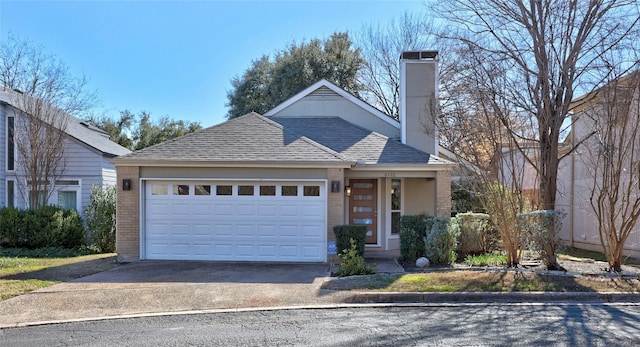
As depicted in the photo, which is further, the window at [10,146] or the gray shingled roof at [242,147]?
the window at [10,146]

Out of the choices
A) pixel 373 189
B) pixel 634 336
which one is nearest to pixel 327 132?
pixel 373 189

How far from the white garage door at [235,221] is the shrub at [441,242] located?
8.91 ft

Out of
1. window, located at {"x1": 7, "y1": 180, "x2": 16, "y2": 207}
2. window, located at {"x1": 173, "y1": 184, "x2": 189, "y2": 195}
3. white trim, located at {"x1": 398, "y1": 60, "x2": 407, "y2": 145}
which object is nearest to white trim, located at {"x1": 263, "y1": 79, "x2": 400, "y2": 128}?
white trim, located at {"x1": 398, "y1": 60, "x2": 407, "y2": 145}

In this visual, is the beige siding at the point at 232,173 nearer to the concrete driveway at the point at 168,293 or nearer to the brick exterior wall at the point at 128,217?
the brick exterior wall at the point at 128,217

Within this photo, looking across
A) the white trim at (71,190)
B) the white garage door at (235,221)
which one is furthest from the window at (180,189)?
the white trim at (71,190)

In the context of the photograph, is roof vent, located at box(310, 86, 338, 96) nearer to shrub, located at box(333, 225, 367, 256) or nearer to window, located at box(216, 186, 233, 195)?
window, located at box(216, 186, 233, 195)

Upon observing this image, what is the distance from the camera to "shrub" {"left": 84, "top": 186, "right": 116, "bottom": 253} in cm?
1480

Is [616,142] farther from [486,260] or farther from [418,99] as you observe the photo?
[418,99]

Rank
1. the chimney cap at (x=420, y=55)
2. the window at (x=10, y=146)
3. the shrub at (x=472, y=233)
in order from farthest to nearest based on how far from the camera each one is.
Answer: the window at (x=10, y=146) → the chimney cap at (x=420, y=55) → the shrub at (x=472, y=233)

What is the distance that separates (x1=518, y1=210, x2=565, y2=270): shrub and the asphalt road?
300cm

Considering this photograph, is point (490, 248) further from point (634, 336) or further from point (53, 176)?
point (53, 176)

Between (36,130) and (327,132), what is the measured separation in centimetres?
1016

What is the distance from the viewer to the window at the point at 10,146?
1678cm

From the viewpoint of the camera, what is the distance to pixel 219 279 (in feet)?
31.8
